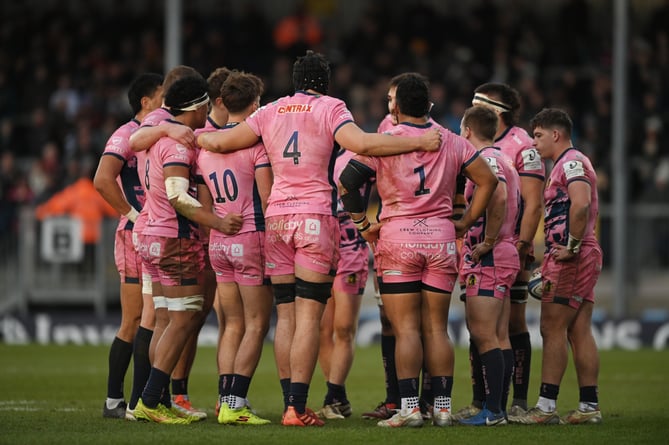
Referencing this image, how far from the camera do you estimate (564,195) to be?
9758mm

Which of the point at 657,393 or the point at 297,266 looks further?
the point at 657,393

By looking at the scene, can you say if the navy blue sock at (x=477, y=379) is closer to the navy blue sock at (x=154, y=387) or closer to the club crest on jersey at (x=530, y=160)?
the club crest on jersey at (x=530, y=160)

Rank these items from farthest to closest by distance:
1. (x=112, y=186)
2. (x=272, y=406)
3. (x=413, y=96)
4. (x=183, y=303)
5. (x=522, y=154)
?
(x=272, y=406), (x=112, y=186), (x=522, y=154), (x=183, y=303), (x=413, y=96)

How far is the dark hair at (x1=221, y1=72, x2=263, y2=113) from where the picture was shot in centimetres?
952

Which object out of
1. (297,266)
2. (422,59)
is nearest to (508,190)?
(297,266)

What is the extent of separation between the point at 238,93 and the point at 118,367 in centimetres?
256

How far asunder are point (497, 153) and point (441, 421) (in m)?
2.19

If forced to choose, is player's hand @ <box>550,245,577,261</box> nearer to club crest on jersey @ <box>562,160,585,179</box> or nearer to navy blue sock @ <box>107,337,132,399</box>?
club crest on jersey @ <box>562,160,585,179</box>

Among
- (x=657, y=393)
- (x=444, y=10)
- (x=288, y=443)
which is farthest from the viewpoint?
(x=444, y=10)

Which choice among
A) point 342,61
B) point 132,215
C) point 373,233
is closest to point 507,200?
point 373,233

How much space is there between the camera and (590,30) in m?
25.9

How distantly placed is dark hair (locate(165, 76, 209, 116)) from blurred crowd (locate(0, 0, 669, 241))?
1240 cm

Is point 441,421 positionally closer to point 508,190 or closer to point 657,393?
point 508,190

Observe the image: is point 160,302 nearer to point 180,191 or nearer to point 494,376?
point 180,191
